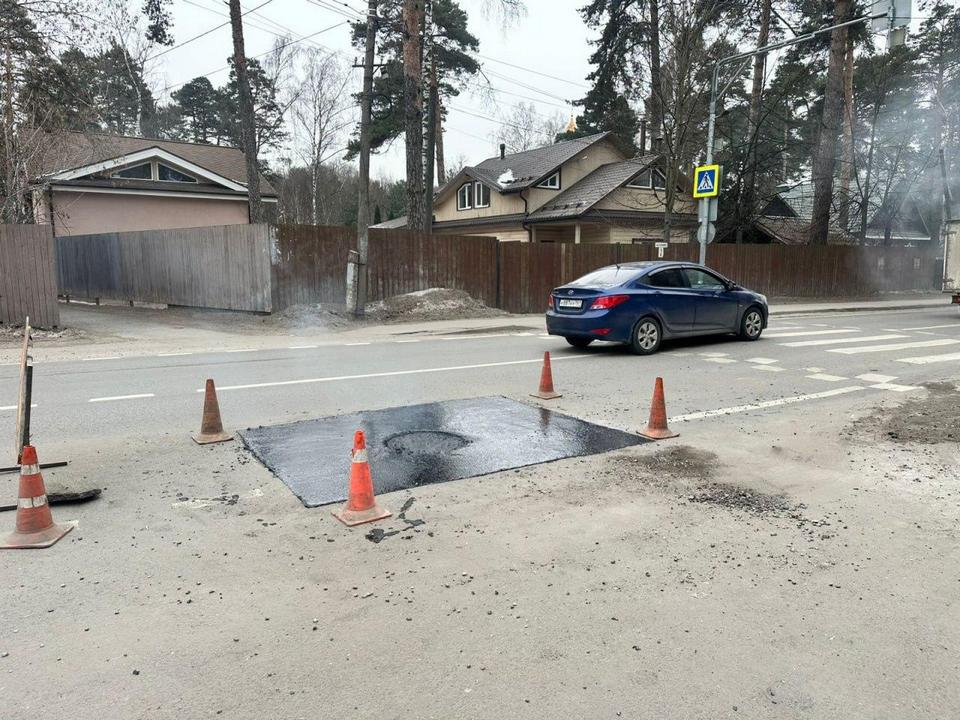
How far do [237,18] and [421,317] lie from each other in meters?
9.80

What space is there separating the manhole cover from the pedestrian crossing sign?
1503 centimetres

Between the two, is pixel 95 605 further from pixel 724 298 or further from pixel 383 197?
pixel 383 197

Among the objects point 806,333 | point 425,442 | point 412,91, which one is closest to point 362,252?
point 412,91

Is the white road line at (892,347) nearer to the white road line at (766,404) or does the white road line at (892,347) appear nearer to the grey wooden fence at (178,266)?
the white road line at (766,404)

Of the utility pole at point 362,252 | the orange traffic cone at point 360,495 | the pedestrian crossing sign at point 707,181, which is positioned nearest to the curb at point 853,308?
the pedestrian crossing sign at point 707,181

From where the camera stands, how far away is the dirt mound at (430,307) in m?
17.8

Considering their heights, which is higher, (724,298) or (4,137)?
(4,137)

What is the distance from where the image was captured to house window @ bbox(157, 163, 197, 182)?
88.8ft

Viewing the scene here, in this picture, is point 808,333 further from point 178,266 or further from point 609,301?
point 178,266

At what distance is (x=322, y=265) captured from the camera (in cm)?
1738

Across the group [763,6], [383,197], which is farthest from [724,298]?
[383,197]

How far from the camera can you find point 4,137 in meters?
14.6

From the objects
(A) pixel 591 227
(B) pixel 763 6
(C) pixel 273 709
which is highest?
(B) pixel 763 6

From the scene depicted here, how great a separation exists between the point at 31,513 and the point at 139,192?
84.2ft
